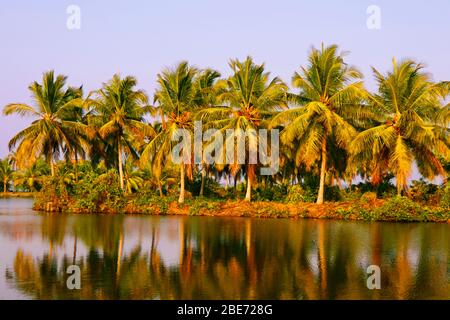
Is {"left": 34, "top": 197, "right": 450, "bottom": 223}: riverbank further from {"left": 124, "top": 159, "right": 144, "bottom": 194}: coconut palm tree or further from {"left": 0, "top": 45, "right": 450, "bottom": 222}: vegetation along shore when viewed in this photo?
{"left": 124, "top": 159, "right": 144, "bottom": 194}: coconut palm tree

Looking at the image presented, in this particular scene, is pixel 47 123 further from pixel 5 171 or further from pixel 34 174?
pixel 5 171

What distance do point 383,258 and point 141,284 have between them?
740 centimetres

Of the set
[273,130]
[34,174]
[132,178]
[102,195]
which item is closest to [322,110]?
[273,130]

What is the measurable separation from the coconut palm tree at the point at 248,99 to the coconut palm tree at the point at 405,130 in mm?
5858

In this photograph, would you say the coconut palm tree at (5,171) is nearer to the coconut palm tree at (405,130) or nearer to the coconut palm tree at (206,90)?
the coconut palm tree at (206,90)

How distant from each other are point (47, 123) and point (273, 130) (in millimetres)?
15315

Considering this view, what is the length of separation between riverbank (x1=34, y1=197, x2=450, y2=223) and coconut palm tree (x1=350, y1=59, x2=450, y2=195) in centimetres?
176

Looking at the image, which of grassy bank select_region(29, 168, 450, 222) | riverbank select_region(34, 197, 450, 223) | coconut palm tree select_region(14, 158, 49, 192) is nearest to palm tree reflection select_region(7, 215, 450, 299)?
riverbank select_region(34, 197, 450, 223)

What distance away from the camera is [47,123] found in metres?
32.8

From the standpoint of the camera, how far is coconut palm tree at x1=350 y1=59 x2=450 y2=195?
26.0 metres

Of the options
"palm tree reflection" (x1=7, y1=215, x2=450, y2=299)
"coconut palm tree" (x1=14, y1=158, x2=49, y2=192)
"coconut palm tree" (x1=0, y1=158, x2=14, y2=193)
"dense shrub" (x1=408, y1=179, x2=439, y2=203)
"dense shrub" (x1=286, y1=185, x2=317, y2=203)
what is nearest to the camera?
"palm tree reflection" (x1=7, y1=215, x2=450, y2=299)

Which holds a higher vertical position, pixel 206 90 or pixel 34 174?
pixel 206 90

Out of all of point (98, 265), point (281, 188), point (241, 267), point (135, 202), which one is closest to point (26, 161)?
point (135, 202)

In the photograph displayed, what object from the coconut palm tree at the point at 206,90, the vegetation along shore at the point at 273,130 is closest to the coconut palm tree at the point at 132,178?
the vegetation along shore at the point at 273,130
